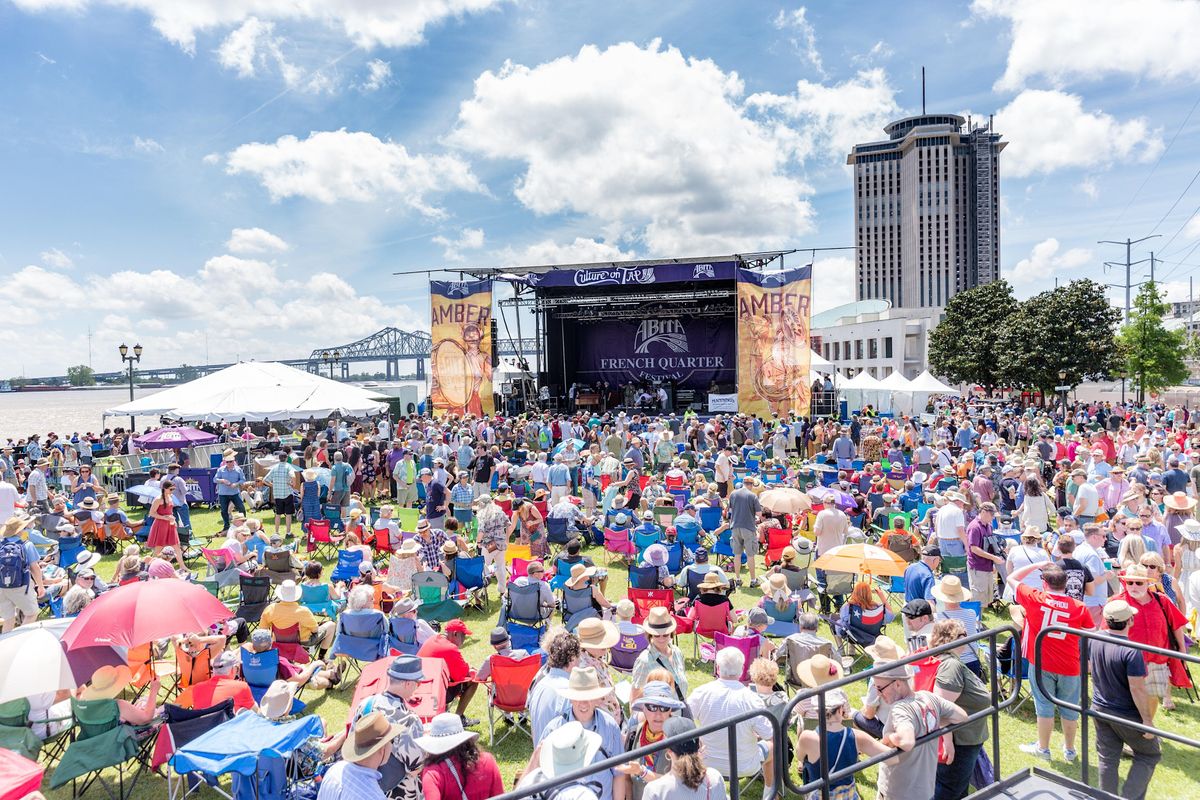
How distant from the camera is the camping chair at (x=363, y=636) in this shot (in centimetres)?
588

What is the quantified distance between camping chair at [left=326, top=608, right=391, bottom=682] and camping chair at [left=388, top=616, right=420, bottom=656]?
10cm

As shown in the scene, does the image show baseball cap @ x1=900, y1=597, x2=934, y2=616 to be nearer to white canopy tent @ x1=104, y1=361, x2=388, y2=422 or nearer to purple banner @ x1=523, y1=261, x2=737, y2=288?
white canopy tent @ x1=104, y1=361, x2=388, y2=422

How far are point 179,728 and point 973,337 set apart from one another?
4347cm

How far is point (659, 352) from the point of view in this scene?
32.2 m

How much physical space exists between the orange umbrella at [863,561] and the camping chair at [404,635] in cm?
385

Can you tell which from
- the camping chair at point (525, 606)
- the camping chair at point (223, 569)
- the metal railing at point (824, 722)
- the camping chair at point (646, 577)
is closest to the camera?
the metal railing at point (824, 722)

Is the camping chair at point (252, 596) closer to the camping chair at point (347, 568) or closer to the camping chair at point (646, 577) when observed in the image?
the camping chair at point (347, 568)

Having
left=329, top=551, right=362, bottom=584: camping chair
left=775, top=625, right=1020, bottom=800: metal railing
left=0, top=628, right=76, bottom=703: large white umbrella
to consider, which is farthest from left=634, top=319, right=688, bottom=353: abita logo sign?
left=0, top=628, right=76, bottom=703: large white umbrella

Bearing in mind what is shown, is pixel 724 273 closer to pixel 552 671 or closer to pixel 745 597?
pixel 745 597

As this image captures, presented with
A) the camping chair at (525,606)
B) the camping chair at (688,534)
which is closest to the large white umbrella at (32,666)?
the camping chair at (525,606)

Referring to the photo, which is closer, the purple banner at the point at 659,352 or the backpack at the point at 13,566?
the backpack at the point at 13,566

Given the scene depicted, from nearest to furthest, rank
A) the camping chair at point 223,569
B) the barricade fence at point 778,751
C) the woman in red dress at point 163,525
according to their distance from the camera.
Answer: the barricade fence at point 778,751 < the camping chair at point 223,569 < the woman in red dress at point 163,525

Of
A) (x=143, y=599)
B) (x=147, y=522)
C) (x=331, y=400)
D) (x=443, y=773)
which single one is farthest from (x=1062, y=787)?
(x=331, y=400)

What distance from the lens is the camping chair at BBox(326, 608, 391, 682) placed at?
5875mm
